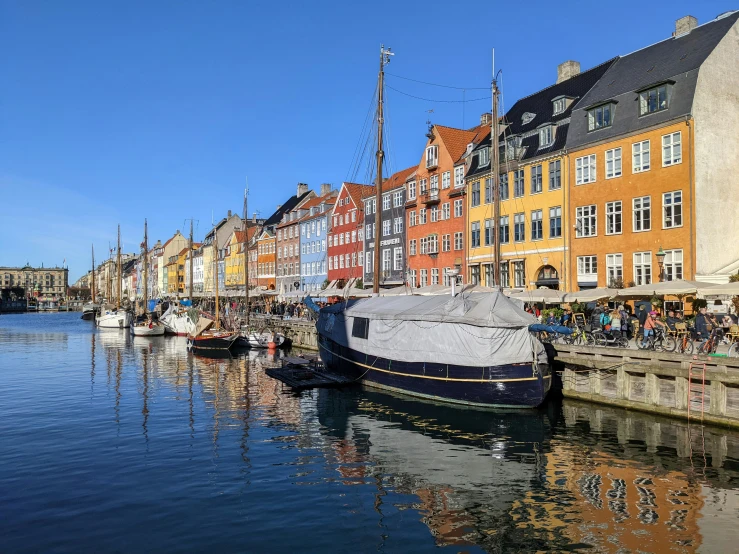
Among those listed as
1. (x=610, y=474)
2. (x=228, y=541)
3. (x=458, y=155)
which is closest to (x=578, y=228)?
(x=458, y=155)

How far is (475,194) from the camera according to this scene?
53062 mm

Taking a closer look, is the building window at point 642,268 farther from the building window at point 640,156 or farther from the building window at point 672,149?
the building window at point 672,149

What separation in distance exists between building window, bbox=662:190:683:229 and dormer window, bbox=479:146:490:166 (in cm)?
A: 1728

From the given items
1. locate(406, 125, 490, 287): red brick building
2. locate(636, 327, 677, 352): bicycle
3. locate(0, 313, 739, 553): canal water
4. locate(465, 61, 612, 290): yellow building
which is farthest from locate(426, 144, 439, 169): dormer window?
locate(636, 327, 677, 352): bicycle

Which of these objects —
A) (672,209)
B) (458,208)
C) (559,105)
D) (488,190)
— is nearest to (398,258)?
(458,208)

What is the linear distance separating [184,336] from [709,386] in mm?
63788

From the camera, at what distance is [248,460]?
1808cm

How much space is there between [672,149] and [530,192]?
1219cm

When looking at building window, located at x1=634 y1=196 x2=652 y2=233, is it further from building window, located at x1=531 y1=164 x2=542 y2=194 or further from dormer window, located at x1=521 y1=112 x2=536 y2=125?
dormer window, located at x1=521 y1=112 x2=536 y2=125

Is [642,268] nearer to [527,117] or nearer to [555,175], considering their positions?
[555,175]

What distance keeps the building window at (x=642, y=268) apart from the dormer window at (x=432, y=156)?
2457cm

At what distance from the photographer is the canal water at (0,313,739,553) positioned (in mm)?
12383

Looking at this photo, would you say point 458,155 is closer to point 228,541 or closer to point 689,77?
point 689,77

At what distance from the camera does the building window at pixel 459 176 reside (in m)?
55.5
